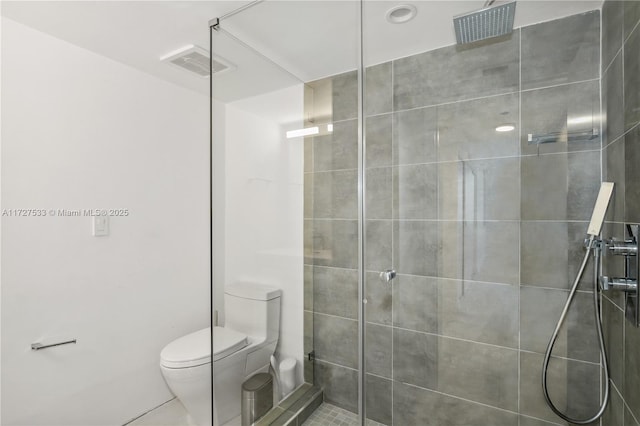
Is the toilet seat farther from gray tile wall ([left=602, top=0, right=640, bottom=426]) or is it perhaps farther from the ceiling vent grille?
gray tile wall ([left=602, top=0, right=640, bottom=426])

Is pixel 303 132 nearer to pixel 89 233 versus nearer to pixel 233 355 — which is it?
pixel 233 355

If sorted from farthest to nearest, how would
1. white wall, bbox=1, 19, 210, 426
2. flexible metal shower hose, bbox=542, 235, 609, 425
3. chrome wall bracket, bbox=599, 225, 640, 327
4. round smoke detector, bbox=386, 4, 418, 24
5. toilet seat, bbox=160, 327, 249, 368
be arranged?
toilet seat, bbox=160, 327, 249, 368 < white wall, bbox=1, 19, 210, 426 < round smoke detector, bbox=386, 4, 418, 24 < flexible metal shower hose, bbox=542, 235, 609, 425 < chrome wall bracket, bbox=599, 225, 640, 327

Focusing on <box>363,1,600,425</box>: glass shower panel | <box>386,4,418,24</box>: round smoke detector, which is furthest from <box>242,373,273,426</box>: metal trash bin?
<box>386,4,418,24</box>: round smoke detector

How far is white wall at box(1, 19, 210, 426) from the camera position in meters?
1.41

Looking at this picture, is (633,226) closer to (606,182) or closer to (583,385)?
(606,182)

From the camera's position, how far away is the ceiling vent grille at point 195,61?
156 centimetres

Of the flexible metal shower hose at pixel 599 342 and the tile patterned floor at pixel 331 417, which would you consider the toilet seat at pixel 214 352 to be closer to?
the tile patterned floor at pixel 331 417

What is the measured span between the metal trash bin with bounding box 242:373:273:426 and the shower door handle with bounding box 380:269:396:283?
72 cm

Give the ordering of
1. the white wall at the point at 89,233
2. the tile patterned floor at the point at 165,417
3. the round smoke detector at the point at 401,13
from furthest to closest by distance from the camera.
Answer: the tile patterned floor at the point at 165,417, the white wall at the point at 89,233, the round smoke detector at the point at 401,13

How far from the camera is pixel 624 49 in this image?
1.01m

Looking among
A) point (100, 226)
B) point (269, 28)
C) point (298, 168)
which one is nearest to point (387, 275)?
point (298, 168)

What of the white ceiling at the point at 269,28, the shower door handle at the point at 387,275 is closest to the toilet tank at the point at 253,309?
the shower door handle at the point at 387,275

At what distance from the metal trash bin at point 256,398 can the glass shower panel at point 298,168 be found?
0.08 metres

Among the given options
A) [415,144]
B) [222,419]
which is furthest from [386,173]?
[222,419]
